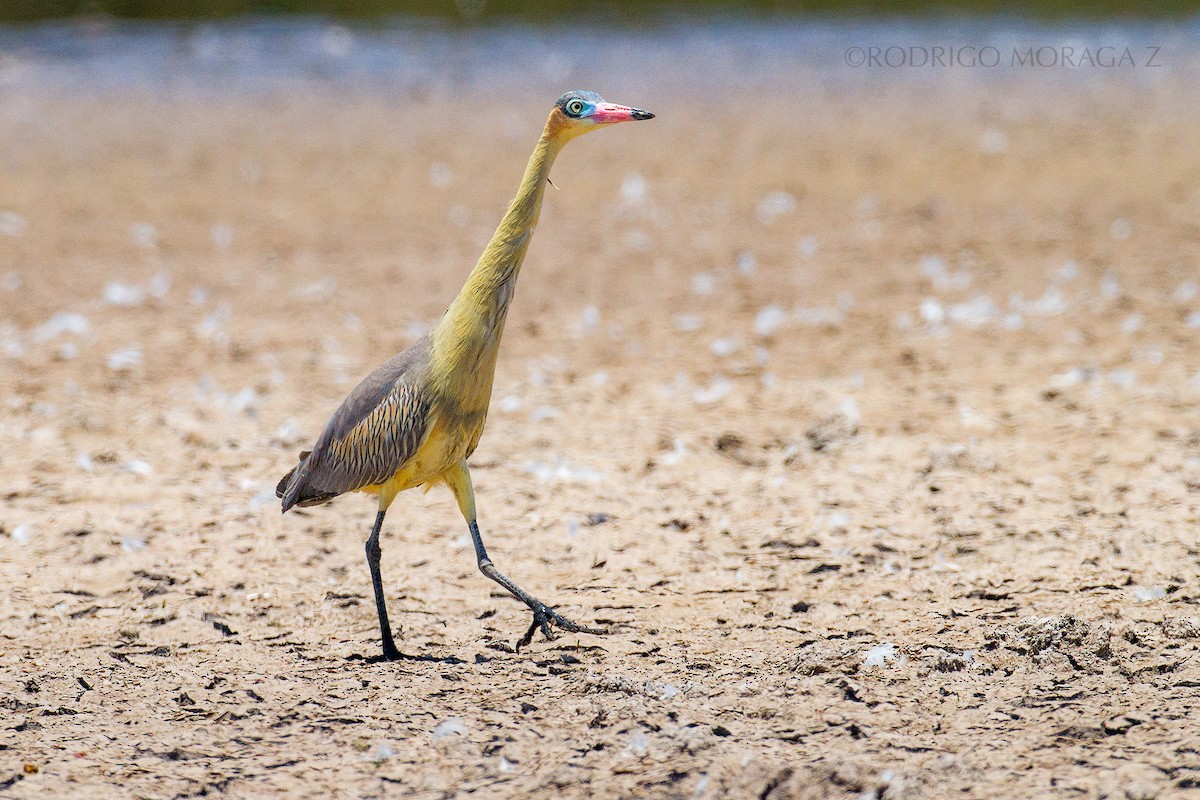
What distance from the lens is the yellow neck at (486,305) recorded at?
4.75 m

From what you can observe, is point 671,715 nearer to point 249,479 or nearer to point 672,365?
point 249,479

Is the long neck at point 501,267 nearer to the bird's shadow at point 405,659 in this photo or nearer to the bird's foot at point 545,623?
the bird's foot at point 545,623

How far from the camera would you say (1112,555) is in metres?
5.38

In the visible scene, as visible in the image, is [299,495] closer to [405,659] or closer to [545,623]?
[405,659]

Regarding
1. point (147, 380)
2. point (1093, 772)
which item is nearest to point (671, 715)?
point (1093, 772)

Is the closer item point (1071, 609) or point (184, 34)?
point (1071, 609)

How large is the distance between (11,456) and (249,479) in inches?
54.2

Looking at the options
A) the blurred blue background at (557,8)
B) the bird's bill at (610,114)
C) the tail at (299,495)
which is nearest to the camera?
the bird's bill at (610,114)

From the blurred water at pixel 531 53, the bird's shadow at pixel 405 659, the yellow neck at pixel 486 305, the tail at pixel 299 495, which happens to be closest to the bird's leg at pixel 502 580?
the bird's shadow at pixel 405 659

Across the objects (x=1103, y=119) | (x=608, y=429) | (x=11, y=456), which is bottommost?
(x=11, y=456)

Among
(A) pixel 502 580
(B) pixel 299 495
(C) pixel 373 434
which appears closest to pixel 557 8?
(B) pixel 299 495

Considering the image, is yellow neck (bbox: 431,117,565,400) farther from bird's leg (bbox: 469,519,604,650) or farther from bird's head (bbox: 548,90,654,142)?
bird's leg (bbox: 469,519,604,650)

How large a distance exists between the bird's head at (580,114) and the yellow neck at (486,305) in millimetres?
83

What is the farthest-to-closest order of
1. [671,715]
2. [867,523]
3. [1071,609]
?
[867,523]
[1071,609]
[671,715]
